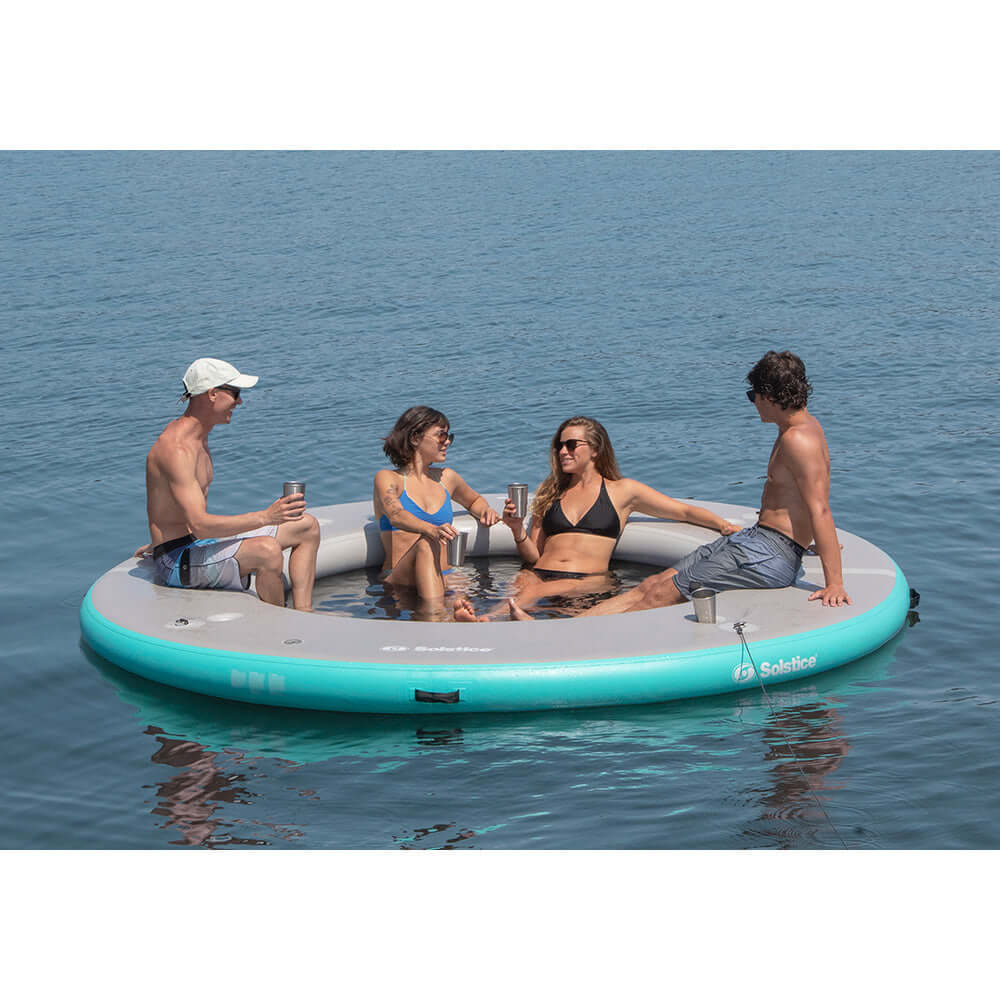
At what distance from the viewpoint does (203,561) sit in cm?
750

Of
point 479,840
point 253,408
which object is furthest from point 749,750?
point 253,408

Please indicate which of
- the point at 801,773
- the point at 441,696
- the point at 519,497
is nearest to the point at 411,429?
the point at 519,497

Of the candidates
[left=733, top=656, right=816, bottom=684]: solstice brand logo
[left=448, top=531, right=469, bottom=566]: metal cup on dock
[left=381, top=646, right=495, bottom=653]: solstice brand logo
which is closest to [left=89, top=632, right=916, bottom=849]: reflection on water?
[left=733, top=656, right=816, bottom=684]: solstice brand logo

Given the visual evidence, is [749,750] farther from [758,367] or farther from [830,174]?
[830,174]

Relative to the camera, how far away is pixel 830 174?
3459 centimetres

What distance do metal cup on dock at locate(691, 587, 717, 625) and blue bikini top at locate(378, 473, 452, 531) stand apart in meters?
1.67

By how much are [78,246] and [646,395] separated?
1348 cm

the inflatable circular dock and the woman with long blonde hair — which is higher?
the woman with long blonde hair

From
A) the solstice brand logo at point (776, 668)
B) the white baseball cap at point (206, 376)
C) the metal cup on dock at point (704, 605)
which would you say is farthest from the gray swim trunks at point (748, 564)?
the white baseball cap at point (206, 376)

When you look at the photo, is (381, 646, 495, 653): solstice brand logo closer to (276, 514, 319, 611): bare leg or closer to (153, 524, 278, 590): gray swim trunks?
(276, 514, 319, 611): bare leg

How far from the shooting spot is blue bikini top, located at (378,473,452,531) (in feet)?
25.9

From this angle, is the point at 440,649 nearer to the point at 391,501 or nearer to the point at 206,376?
the point at 391,501

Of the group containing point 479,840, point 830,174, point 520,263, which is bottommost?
point 479,840

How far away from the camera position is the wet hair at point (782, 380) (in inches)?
269
